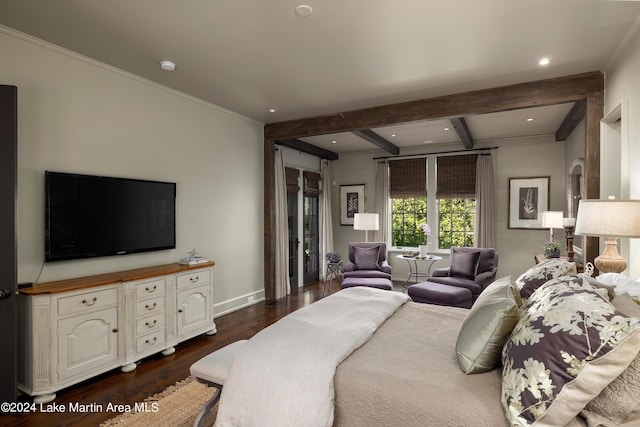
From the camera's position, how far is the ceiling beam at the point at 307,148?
5820mm

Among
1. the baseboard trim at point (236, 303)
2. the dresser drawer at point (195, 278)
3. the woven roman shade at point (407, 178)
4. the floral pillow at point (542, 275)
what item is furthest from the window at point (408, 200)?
the floral pillow at point (542, 275)

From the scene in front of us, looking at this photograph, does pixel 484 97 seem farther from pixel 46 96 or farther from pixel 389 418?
pixel 46 96

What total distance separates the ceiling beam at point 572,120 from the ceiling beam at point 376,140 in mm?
2657

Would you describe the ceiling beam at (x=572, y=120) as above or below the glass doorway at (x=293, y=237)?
above

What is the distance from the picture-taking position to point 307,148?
6449 mm

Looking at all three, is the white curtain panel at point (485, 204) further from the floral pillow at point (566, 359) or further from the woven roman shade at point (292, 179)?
the floral pillow at point (566, 359)

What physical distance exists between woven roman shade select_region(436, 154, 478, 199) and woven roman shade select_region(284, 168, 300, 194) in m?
2.78

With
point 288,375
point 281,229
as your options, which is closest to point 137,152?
point 281,229

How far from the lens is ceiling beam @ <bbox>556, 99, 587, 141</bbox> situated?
13.1 ft

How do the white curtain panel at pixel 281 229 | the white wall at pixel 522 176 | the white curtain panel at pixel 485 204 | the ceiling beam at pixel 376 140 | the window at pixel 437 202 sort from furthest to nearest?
the window at pixel 437 202, the white curtain panel at pixel 485 204, the white wall at pixel 522 176, the white curtain panel at pixel 281 229, the ceiling beam at pixel 376 140

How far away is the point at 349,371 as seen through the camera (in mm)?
1574

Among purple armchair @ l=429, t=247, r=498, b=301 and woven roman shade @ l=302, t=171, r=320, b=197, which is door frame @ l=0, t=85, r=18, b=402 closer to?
purple armchair @ l=429, t=247, r=498, b=301

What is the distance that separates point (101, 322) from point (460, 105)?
426 cm

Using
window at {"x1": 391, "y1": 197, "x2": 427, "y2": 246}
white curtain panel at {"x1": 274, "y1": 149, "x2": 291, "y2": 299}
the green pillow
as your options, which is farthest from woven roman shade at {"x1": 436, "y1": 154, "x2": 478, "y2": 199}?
the green pillow
